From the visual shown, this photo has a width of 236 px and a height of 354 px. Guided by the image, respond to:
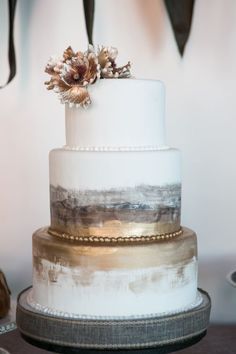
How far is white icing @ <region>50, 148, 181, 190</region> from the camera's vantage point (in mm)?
768

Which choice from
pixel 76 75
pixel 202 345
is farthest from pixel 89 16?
pixel 202 345

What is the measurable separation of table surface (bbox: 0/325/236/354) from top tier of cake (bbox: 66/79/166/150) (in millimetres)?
385

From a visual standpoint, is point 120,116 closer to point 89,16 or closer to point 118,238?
point 118,238

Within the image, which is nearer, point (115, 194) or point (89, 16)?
point (115, 194)

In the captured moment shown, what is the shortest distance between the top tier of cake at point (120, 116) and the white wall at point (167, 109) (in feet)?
1.20

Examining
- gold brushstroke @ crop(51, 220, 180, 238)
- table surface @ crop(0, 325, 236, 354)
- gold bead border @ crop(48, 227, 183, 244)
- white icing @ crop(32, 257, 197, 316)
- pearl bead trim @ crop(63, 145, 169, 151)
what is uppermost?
pearl bead trim @ crop(63, 145, 169, 151)

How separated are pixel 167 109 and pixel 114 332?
1.76ft

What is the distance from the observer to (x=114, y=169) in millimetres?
768

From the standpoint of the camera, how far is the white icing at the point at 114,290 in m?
0.76

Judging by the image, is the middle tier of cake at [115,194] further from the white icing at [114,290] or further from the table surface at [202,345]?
the table surface at [202,345]

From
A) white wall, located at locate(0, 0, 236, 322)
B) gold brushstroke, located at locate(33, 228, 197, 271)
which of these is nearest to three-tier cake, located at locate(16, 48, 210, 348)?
gold brushstroke, located at locate(33, 228, 197, 271)

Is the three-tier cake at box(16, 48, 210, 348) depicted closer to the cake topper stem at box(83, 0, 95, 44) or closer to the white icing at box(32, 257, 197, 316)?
the white icing at box(32, 257, 197, 316)

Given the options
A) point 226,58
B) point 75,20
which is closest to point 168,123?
point 226,58

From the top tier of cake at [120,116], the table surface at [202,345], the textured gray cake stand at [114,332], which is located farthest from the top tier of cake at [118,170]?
the table surface at [202,345]
